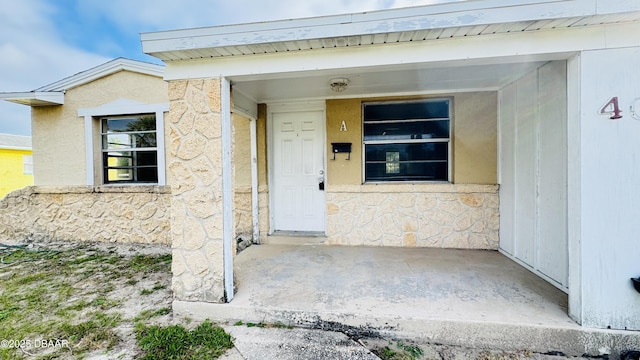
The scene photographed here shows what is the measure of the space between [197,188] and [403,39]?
7.91 feet

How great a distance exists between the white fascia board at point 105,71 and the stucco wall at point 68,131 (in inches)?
3.5

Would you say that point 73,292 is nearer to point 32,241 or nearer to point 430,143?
point 32,241

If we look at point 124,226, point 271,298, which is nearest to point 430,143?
point 271,298

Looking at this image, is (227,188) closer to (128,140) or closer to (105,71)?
(128,140)

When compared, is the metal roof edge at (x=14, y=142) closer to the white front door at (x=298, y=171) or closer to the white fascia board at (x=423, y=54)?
the white front door at (x=298, y=171)

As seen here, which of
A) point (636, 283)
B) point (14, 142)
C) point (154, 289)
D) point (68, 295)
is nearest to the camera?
point (636, 283)

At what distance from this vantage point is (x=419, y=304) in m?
2.68

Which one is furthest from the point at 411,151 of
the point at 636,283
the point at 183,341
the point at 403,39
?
the point at 183,341

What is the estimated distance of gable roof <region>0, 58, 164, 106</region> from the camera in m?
5.32

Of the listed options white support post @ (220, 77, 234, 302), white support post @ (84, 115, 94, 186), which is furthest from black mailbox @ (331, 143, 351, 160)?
white support post @ (84, 115, 94, 186)

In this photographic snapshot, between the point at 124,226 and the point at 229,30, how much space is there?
4989mm

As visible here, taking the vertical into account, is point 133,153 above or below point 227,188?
above

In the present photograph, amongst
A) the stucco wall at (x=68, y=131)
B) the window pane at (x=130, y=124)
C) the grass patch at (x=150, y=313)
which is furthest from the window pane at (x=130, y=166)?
the grass patch at (x=150, y=313)

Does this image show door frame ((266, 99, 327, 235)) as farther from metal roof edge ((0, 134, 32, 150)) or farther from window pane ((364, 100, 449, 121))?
metal roof edge ((0, 134, 32, 150))
